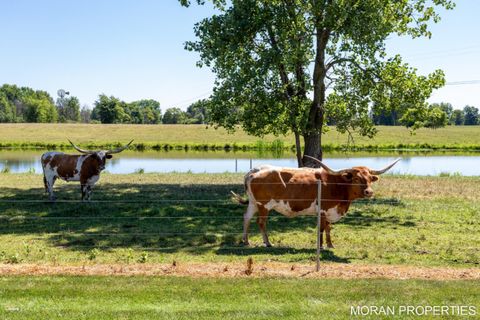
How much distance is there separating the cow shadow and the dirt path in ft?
4.04

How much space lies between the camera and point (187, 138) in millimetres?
74188

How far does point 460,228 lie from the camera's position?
45.2ft

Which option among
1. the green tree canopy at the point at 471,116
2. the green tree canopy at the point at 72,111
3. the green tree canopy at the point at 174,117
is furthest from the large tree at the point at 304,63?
the green tree canopy at the point at 471,116

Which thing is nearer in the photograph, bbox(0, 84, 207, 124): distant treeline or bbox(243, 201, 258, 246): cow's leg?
bbox(243, 201, 258, 246): cow's leg

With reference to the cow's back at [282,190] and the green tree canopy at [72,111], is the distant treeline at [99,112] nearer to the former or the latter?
the green tree canopy at [72,111]

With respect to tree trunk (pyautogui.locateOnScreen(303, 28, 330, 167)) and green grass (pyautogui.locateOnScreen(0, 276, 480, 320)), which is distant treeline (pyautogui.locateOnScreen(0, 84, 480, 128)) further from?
green grass (pyautogui.locateOnScreen(0, 276, 480, 320))

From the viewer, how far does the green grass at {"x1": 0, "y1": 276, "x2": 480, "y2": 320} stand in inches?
277

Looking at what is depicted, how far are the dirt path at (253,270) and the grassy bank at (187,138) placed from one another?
46157mm

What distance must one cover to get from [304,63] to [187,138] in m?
55.0

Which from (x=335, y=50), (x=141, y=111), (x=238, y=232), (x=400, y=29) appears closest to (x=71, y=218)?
(x=238, y=232)

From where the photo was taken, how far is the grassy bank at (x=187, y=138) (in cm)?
6494

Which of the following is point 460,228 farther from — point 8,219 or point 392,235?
point 8,219

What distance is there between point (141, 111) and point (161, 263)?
5265 inches

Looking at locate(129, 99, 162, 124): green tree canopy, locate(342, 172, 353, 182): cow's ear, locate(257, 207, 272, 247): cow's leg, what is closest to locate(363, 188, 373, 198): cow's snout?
locate(342, 172, 353, 182): cow's ear
